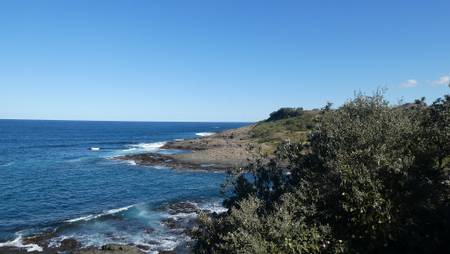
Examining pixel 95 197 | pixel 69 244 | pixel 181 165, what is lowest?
pixel 69 244

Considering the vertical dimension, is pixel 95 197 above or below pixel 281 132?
below

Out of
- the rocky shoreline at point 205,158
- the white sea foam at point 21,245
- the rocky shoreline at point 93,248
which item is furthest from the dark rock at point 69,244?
the rocky shoreline at point 205,158

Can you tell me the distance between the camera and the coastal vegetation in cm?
2353

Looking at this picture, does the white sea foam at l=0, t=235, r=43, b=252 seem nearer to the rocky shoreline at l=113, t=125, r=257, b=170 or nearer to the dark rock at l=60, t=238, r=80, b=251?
the dark rock at l=60, t=238, r=80, b=251

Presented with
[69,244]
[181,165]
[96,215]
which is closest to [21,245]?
[69,244]

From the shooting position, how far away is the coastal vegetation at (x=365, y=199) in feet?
77.2

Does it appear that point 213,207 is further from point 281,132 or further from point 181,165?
point 281,132

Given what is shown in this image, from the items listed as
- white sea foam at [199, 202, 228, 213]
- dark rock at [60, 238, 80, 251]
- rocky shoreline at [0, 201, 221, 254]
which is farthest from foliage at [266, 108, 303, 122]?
dark rock at [60, 238, 80, 251]

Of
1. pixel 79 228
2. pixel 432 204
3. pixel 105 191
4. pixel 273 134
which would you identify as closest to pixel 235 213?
pixel 432 204

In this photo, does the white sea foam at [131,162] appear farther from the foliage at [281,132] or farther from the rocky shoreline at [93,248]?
the rocky shoreline at [93,248]

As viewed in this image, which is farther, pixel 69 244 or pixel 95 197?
pixel 95 197

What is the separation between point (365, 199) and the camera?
23719mm

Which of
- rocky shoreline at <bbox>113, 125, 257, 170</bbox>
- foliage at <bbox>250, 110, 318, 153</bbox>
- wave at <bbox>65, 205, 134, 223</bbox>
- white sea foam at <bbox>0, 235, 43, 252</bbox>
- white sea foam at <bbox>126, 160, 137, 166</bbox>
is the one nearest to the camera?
white sea foam at <bbox>0, 235, 43, 252</bbox>

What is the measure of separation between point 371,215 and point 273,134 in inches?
4356
